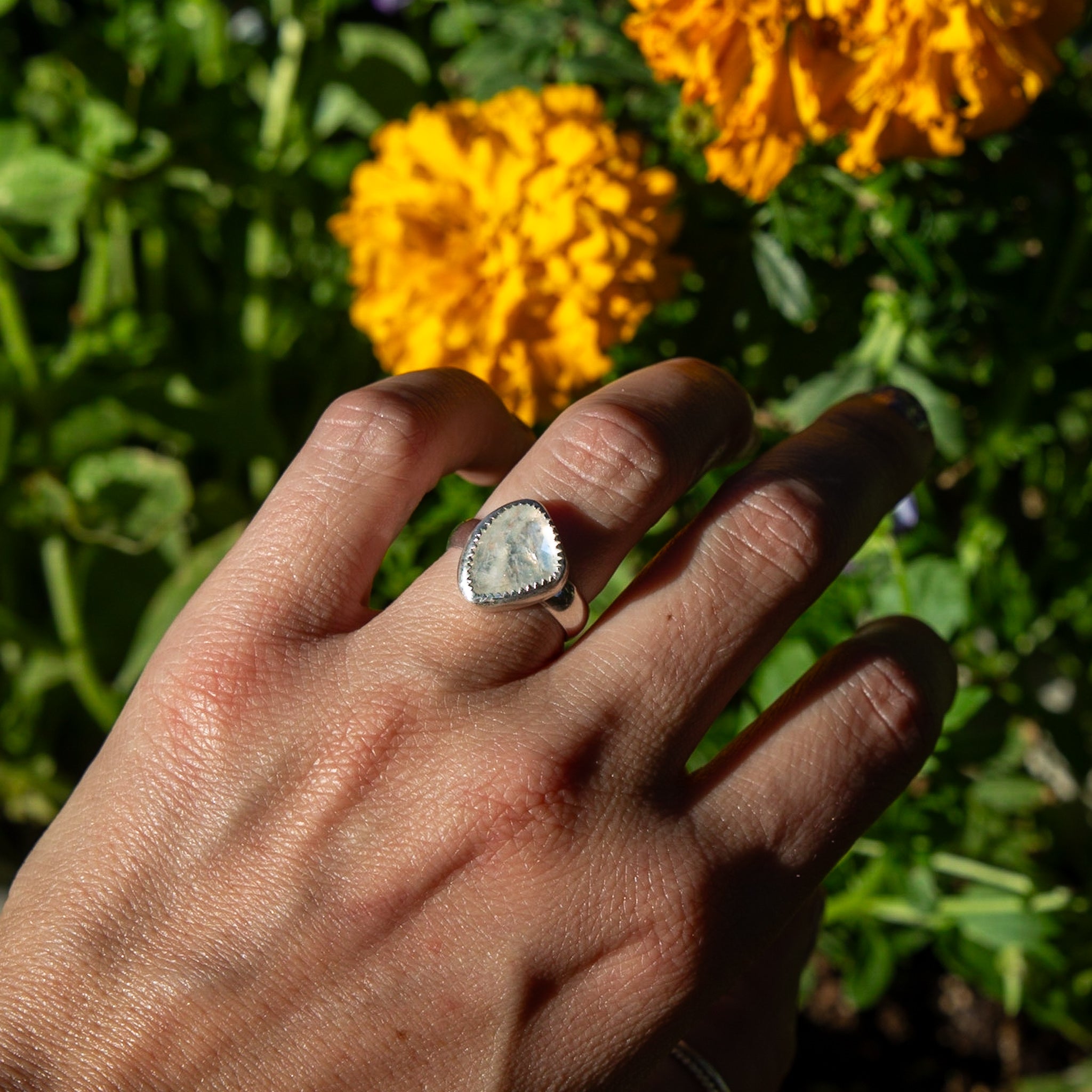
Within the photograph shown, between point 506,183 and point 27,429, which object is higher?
point 506,183

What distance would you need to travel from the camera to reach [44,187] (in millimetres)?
1501

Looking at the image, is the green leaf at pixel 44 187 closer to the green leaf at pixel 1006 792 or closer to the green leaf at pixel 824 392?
the green leaf at pixel 824 392

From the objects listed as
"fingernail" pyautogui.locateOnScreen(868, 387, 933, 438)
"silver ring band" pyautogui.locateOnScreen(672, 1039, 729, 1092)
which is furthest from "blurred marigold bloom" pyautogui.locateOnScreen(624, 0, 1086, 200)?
"silver ring band" pyautogui.locateOnScreen(672, 1039, 729, 1092)

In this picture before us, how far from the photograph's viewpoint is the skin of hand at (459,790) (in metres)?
0.72

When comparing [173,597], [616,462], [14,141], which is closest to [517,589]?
[616,462]

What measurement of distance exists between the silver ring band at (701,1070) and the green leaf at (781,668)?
12.9 inches

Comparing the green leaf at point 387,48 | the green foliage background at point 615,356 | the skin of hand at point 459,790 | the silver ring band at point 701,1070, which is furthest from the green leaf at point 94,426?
the silver ring band at point 701,1070

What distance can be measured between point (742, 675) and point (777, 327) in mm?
547

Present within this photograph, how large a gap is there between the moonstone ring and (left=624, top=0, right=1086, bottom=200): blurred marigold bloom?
46cm

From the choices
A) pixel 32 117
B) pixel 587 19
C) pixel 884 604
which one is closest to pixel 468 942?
pixel 884 604

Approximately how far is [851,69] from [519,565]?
1.97 ft

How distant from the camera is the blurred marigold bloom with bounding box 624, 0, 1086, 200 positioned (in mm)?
917

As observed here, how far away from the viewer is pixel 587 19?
1.24 m

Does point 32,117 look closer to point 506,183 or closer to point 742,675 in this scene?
point 506,183
